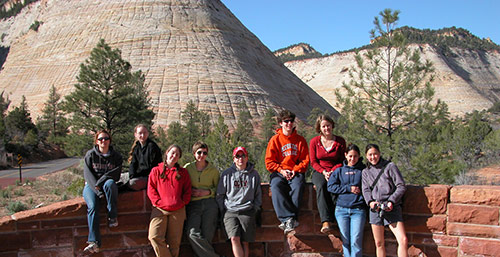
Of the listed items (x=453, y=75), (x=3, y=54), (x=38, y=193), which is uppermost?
(x=3, y=54)

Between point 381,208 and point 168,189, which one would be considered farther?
point 168,189

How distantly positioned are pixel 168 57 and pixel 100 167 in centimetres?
4039

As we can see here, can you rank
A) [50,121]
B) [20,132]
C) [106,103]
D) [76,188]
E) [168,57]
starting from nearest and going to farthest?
[76,188], [106,103], [20,132], [50,121], [168,57]

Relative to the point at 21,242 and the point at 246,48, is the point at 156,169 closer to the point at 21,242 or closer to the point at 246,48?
the point at 21,242

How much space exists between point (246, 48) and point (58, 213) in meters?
46.4

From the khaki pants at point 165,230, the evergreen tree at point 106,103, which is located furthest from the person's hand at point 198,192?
the evergreen tree at point 106,103

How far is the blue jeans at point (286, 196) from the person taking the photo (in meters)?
4.15

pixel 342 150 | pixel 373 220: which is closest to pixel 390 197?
pixel 373 220

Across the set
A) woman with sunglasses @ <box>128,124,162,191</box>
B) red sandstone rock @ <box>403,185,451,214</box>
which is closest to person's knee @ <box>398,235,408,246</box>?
red sandstone rock @ <box>403,185,451,214</box>

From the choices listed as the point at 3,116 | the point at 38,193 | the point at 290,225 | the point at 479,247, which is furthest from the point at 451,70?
the point at 290,225

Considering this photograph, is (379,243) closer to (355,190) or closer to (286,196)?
(355,190)

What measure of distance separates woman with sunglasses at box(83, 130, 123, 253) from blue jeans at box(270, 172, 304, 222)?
1719 mm

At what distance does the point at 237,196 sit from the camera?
4195 millimetres

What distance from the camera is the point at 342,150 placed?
14.9 feet
